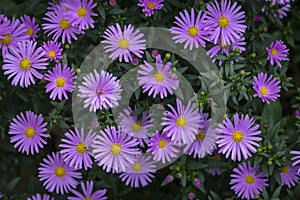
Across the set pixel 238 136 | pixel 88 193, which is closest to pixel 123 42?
pixel 238 136

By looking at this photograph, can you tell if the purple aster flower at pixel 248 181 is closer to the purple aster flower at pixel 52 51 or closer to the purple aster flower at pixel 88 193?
the purple aster flower at pixel 88 193

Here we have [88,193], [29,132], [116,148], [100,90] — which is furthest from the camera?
[88,193]

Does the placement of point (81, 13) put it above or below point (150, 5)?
below

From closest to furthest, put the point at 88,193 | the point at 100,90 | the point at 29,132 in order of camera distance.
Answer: the point at 100,90 → the point at 29,132 → the point at 88,193

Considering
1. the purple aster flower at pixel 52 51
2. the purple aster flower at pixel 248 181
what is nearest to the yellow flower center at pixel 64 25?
the purple aster flower at pixel 52 51

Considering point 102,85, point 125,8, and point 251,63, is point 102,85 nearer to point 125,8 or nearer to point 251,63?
point 125,8

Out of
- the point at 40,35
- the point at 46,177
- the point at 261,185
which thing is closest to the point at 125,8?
the point at 40,35

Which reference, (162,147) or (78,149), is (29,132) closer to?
(78,149)

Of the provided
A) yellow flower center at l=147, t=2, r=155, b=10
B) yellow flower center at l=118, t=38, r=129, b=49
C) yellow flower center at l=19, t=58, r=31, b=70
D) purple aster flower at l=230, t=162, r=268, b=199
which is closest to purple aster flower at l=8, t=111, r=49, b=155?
yellow flower center at l=19, t=58, r=31, b=70
